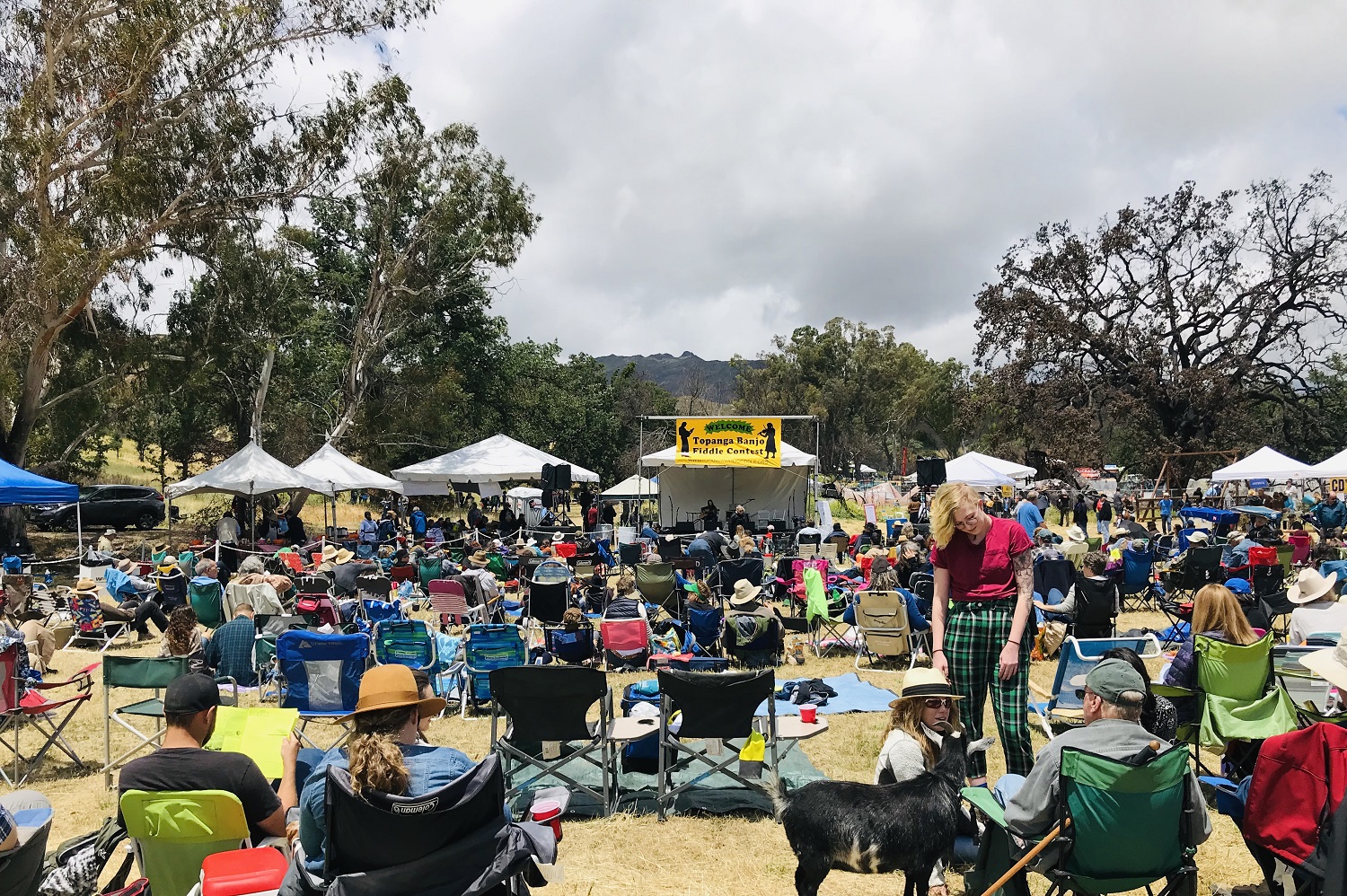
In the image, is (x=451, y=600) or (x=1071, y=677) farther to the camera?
(x=451, y=600)

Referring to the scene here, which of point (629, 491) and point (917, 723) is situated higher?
point (629, 491)

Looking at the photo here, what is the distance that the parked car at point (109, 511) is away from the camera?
2412 cm

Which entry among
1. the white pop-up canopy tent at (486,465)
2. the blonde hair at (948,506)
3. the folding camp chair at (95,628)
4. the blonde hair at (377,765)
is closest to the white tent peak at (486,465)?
the white pop-up canopy tent at (486,465)

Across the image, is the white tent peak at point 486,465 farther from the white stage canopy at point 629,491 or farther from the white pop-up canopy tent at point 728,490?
the white pop-up canopy tent at point 728,490

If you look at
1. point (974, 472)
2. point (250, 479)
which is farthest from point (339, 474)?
point (974, 472)

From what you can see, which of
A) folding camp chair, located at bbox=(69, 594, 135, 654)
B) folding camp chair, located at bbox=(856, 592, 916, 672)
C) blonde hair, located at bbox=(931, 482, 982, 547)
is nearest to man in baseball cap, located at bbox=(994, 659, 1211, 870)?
blonde hair, located at bbox=(931, 482, 982, 547)

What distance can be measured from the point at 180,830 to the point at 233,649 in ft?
14.8

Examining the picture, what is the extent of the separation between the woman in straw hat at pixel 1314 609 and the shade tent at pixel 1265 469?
12.1 metres

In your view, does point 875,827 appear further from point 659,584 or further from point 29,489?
point 29,489

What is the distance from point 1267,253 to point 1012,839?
3667 centimetres

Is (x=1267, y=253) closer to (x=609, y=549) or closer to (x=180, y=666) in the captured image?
(x=609, y=549)

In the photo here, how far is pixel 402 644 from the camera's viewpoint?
7.04 m

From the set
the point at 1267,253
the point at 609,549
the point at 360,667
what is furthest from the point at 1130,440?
the point at 360,667

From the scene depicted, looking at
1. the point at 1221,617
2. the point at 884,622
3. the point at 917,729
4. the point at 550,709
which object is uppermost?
the point at 1221,617
